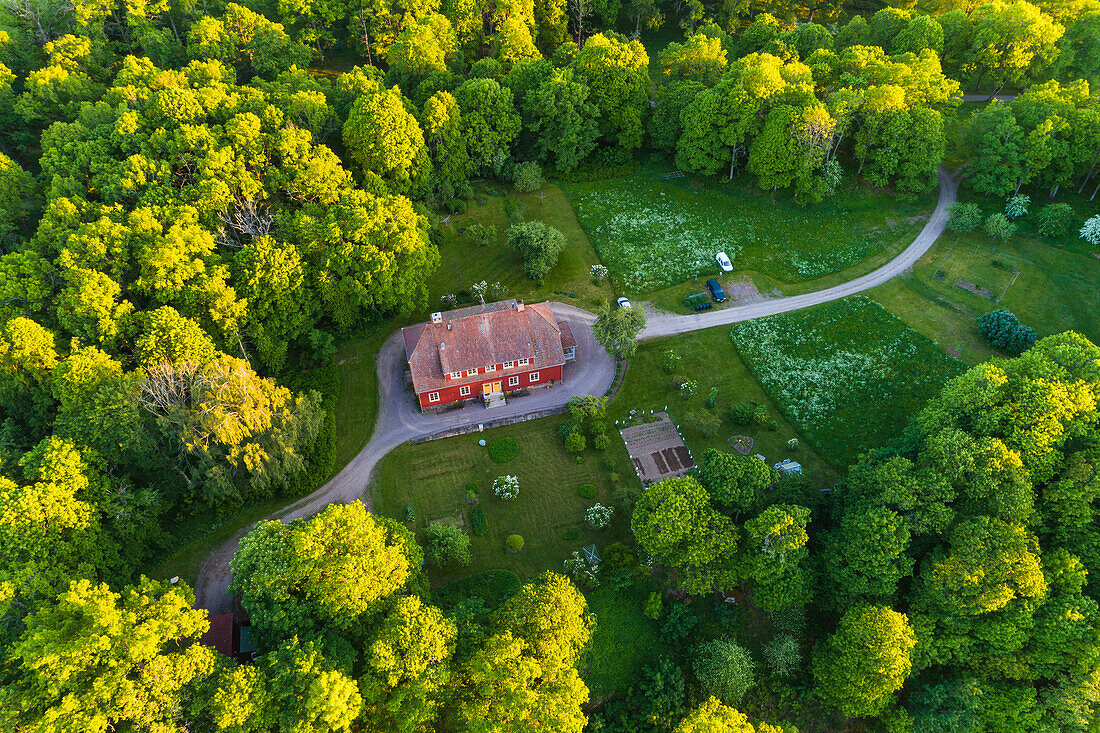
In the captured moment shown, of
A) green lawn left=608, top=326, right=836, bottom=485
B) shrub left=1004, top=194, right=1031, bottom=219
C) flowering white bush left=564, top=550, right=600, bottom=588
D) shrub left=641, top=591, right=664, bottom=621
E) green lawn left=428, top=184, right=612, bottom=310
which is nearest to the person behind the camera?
shrub left=641, top=591, right=664, bottom=621

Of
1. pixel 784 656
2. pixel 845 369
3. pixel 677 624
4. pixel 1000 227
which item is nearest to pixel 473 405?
pixel 677 624

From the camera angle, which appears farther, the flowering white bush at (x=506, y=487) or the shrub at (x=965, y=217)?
the shrub at (x=965, y=217)

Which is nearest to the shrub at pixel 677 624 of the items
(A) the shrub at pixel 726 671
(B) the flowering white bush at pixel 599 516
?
(A) the shrub at pixel 726 671

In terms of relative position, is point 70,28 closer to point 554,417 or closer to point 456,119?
point 456,119

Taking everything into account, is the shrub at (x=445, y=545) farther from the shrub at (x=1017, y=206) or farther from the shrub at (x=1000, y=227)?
the shrub at (x=1017, y=206)

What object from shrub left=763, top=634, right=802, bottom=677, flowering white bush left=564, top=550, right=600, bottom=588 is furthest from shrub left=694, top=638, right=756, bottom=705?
flowering white bush left=564, top=550, right=600, bottom=588

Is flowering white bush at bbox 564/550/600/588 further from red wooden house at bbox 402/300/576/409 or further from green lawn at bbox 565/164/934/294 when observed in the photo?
green lawn at bbox 565/164/934/294

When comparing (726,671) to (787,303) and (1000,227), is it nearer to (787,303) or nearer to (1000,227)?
(787,303)

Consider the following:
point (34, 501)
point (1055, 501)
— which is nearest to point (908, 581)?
point (1055, 501)
